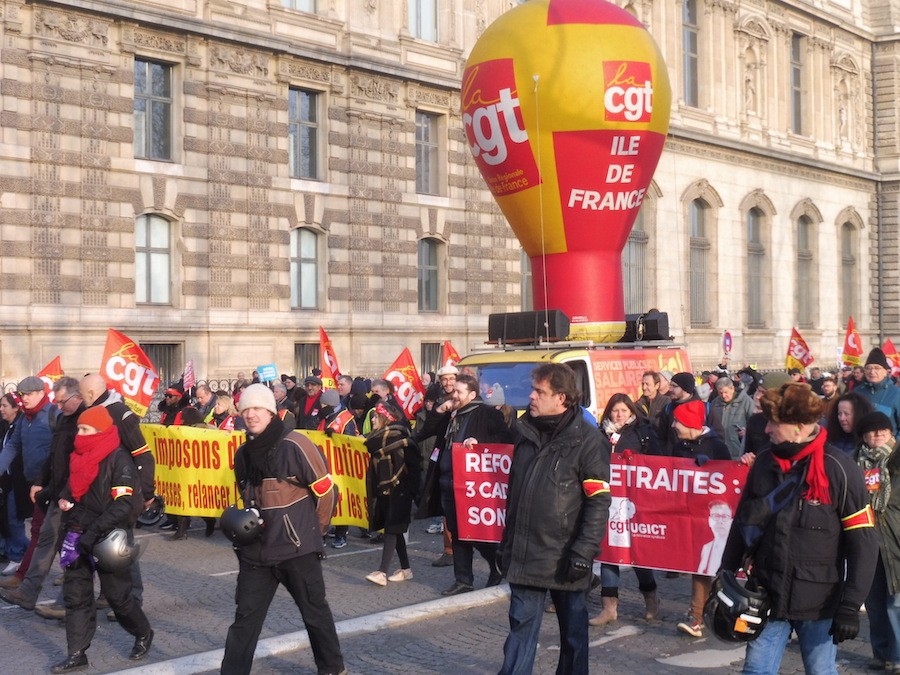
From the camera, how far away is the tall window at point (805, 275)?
48328 millimetres

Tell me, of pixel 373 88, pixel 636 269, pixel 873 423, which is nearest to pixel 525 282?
pixel 636 269

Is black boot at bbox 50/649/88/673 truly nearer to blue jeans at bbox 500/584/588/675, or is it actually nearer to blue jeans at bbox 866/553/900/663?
blue jeans at bbox 500/584/588/675

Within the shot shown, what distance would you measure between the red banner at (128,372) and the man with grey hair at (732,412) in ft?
20.7

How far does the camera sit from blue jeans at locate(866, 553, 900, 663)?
7.91 meters

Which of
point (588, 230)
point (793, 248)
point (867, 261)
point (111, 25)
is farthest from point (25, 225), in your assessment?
point (867, 261)

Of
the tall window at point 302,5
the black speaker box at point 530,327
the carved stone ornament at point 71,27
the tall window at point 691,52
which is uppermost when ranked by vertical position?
the tall window at point 691,52

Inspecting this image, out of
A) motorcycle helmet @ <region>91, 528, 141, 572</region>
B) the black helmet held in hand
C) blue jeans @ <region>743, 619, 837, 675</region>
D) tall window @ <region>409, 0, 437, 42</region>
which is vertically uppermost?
tall window @ <region>409, 0, 437, 42</region>

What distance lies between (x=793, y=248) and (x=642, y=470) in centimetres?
3956

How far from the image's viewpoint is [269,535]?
23.8 ft

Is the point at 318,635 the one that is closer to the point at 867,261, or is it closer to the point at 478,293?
the point at 478,293

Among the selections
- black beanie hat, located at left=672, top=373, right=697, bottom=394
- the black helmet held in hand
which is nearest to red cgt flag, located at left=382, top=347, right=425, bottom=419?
black beanie hat, located at left=672, top=373, right=697, bottom=394

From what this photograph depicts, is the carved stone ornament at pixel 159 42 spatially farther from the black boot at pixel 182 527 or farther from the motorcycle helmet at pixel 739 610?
the motorcycle helmet at pixel 739 610

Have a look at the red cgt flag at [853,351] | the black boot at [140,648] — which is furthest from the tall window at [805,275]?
the black boot at [140,648]

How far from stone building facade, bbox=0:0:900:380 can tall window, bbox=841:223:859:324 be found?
10365mm
